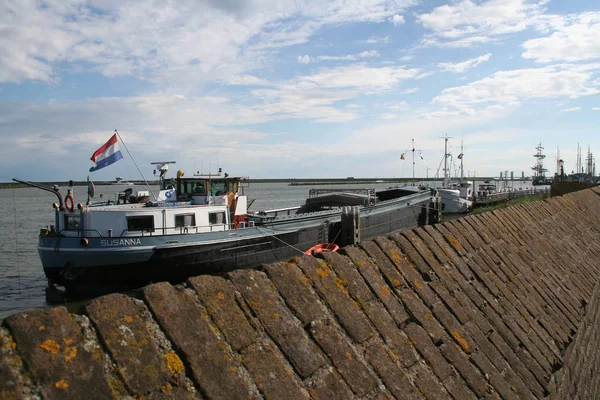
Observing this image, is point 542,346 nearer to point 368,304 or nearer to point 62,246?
point 368,304

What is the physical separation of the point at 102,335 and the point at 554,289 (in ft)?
16.6

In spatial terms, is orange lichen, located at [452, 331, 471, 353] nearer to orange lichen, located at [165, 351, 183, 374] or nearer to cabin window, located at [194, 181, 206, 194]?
orange lichen, located at [165, 351, 183, 374]

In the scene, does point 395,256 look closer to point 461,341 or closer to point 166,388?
point 461,341

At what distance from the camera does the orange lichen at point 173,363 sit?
6.01 ft

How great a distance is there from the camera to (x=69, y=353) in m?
1.64

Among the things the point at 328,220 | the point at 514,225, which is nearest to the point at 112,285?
the point at 328,220

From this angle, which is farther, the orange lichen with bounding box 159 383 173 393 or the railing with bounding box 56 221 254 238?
the railing with bounding box 56 221 254 238

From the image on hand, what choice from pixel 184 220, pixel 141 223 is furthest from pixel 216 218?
pixel 141 223

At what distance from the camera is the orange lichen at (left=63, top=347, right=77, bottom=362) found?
5.35ft

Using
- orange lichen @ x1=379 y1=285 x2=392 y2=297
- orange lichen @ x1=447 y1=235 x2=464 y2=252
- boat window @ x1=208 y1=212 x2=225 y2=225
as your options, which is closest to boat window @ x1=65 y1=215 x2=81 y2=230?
boat window @ x1=208 y1=212 x2=225 y2=225

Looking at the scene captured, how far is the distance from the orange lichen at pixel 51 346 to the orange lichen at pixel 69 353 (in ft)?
0.09

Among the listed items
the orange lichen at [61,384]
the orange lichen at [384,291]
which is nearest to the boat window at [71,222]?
the orange lichen at [384,291]

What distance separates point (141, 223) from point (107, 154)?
3523 mm

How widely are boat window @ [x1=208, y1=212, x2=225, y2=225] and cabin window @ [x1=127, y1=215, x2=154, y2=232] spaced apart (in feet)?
8.43
